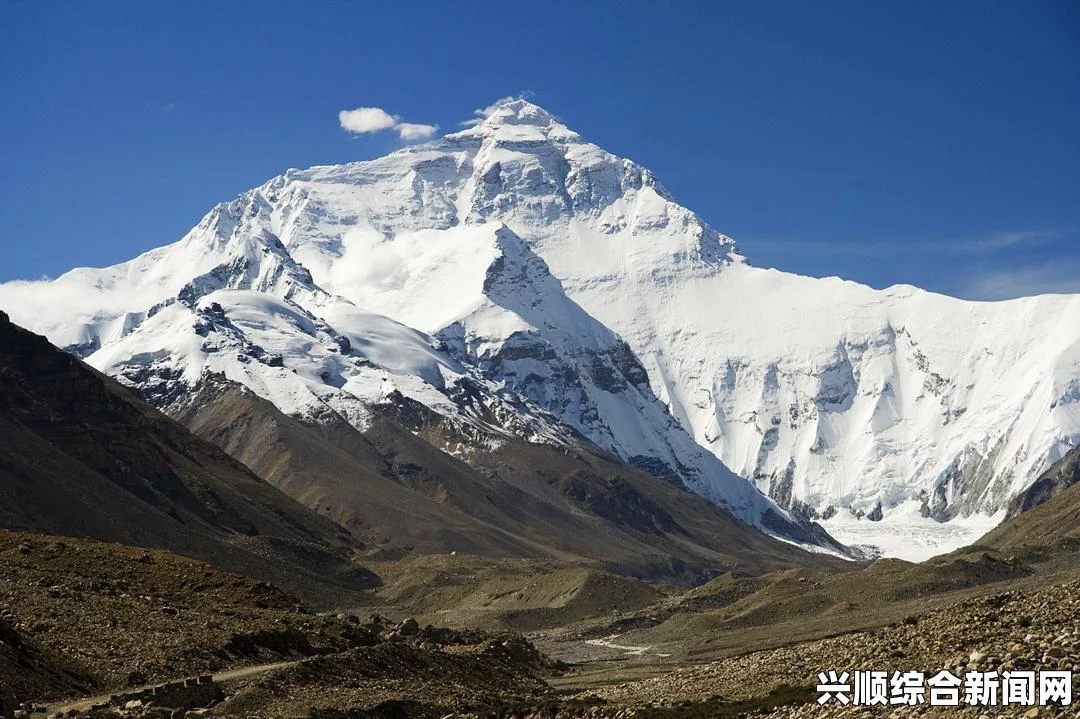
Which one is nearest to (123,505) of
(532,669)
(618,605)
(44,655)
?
(618,605)

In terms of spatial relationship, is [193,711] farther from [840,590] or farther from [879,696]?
[840,590]

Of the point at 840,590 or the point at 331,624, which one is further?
the point at 840,590

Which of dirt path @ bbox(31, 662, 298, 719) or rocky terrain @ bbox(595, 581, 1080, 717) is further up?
rocky terrain @ bbox(595, 581, 1080, 717)

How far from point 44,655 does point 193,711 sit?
9.39 m

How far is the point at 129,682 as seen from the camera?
62031mm

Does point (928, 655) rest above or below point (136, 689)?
above

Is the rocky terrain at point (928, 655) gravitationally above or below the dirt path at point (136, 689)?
above

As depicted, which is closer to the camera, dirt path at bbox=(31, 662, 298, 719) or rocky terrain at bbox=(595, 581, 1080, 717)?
rocky terrain at bbox=(595, 581, 1080, 717)

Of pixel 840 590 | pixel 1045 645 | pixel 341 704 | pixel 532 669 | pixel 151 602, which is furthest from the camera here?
pixel 840 590

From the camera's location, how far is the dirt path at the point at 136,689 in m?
53.7

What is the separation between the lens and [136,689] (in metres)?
59.6

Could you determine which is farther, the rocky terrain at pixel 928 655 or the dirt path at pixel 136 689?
the dirt path at pixel 136 689

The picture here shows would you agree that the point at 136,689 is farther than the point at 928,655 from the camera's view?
Yes

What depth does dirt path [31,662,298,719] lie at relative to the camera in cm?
5370
